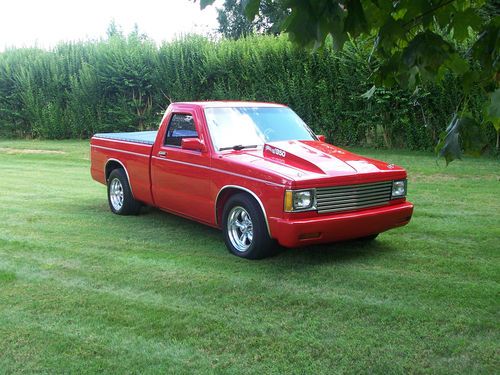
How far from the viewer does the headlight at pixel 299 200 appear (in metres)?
5.53

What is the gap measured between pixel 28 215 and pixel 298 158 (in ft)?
14.9

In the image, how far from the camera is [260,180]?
5820mm

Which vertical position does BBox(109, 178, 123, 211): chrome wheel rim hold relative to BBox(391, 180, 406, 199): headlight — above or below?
below

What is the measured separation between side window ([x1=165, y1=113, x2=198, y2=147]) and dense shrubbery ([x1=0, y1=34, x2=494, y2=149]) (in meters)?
5.01

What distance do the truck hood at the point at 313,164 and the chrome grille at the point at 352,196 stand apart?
72 mm

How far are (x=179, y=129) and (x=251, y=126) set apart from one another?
99cm

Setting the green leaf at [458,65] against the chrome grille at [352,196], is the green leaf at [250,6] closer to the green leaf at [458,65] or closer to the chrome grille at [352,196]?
the green leaf at [458,65]

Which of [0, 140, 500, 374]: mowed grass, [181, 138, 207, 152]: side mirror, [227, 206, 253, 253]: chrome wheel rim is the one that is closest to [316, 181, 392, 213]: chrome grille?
[0, 140, 500, 374]: mowed grass

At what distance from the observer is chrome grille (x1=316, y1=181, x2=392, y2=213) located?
572 cm

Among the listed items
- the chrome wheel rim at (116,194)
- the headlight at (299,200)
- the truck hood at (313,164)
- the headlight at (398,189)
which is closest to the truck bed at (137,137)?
the chrome wheel rim at (116,194)

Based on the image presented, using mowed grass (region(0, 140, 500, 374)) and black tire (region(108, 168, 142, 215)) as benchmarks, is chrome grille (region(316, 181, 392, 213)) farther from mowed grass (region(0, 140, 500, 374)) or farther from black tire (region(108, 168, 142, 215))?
black tire (region(108, 168, 142, 215))

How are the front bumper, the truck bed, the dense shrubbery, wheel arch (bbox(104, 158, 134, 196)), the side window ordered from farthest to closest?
the dense shrubbery < wheel arch (bbox(104, 158, 134, 196)) < the truck bed < the side window < the front bumper

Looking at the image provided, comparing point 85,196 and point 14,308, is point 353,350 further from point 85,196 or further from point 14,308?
point 85,196

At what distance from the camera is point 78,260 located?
6.14 metres
